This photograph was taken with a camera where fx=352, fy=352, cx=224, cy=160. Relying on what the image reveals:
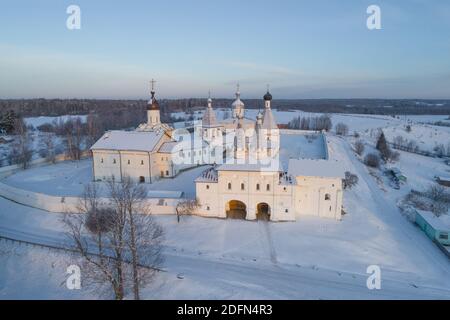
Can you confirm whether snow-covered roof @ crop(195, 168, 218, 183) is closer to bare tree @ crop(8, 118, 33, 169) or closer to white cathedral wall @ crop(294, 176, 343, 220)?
white cathedral wall @ crop(294, 176, 343, 220)

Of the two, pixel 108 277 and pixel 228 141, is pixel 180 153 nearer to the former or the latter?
pixel 228 141

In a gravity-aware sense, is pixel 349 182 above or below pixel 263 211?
above

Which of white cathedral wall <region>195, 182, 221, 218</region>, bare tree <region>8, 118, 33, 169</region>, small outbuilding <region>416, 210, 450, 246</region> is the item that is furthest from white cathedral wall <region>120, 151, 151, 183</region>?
small outbuilding <region>416, 210, 450, 246</region>

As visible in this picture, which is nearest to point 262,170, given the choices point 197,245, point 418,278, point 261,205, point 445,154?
point 261,205

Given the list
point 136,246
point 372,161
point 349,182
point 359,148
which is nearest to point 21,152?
point 136,246

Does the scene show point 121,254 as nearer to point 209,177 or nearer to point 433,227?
point 209,177

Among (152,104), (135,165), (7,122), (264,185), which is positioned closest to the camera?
(264,185)
